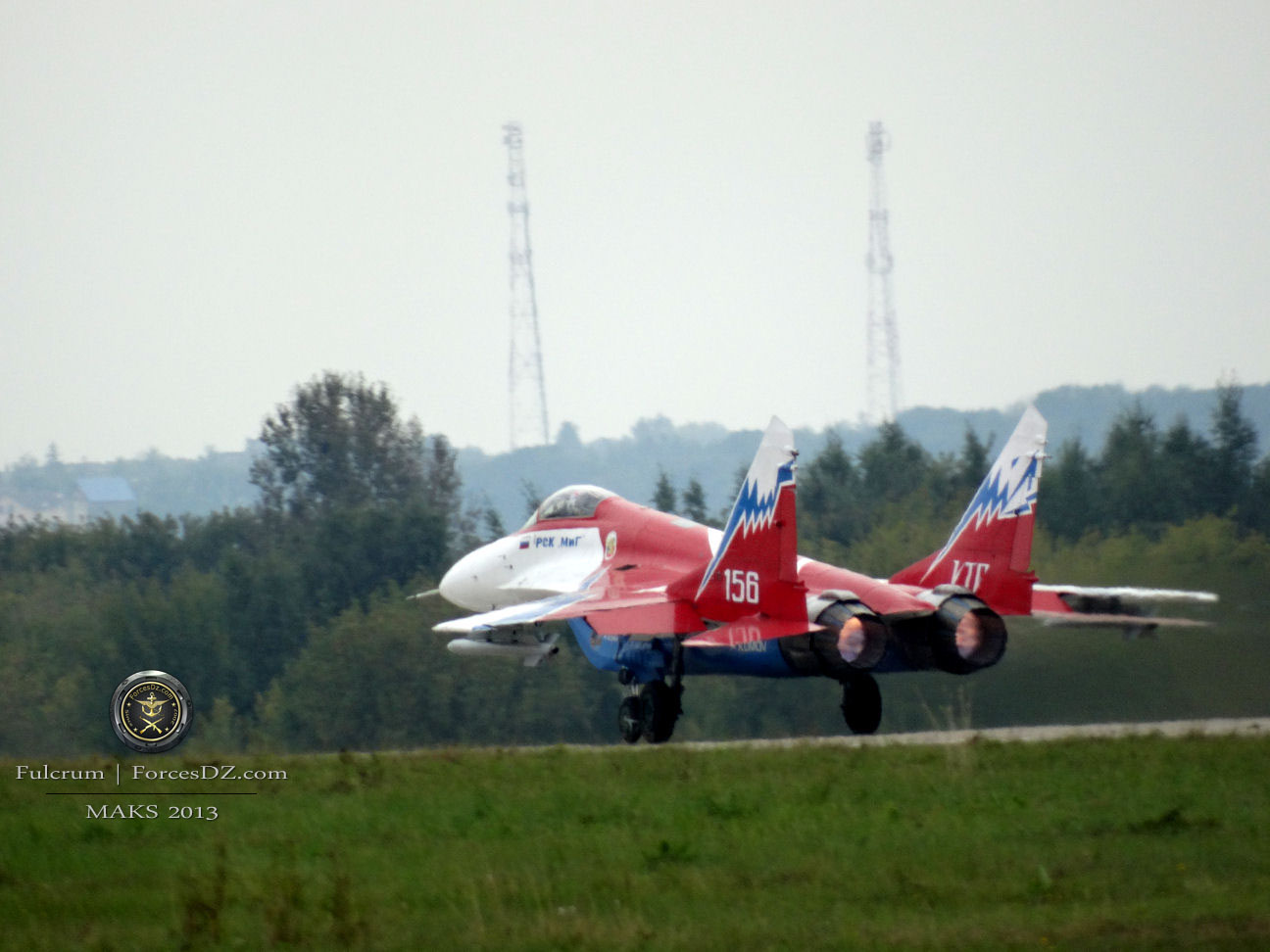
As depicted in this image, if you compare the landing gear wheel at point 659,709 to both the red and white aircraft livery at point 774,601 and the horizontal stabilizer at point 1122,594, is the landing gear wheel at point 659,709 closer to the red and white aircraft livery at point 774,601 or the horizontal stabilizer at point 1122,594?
the red and white aircraft livery at point 774,601

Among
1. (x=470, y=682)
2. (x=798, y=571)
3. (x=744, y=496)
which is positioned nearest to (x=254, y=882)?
(x=744, y=496)

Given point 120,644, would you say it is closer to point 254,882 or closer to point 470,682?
point 470,682

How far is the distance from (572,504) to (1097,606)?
24.1 ft

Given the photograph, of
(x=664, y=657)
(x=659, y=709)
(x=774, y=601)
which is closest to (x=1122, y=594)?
(x=774, y=601)

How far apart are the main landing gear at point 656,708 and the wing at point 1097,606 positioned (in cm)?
445

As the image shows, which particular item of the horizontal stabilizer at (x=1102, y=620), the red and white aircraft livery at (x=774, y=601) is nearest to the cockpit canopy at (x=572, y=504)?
the red and white aircraft livery at (x=774, y=601)

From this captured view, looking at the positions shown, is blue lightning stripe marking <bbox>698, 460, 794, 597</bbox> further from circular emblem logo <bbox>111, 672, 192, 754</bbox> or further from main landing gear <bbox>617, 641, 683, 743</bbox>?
A: circular emblem logo <bbox>111, 672, 192, 754</bbox>

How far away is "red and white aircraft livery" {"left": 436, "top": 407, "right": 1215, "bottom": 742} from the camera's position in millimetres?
18609

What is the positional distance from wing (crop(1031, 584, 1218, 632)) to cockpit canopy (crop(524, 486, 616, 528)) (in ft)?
20.4

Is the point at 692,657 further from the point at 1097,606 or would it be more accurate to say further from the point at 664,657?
the point at 1097,606

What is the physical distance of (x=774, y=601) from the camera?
61.2ft

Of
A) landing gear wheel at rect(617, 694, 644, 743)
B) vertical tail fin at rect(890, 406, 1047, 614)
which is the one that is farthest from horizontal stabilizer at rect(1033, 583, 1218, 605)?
landing gear wheel at rect(617, 694, 644, 743)

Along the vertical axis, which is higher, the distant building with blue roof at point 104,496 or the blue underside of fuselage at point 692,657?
the distant building with blue roof at point 104,496

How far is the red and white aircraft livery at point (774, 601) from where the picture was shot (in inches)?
733
